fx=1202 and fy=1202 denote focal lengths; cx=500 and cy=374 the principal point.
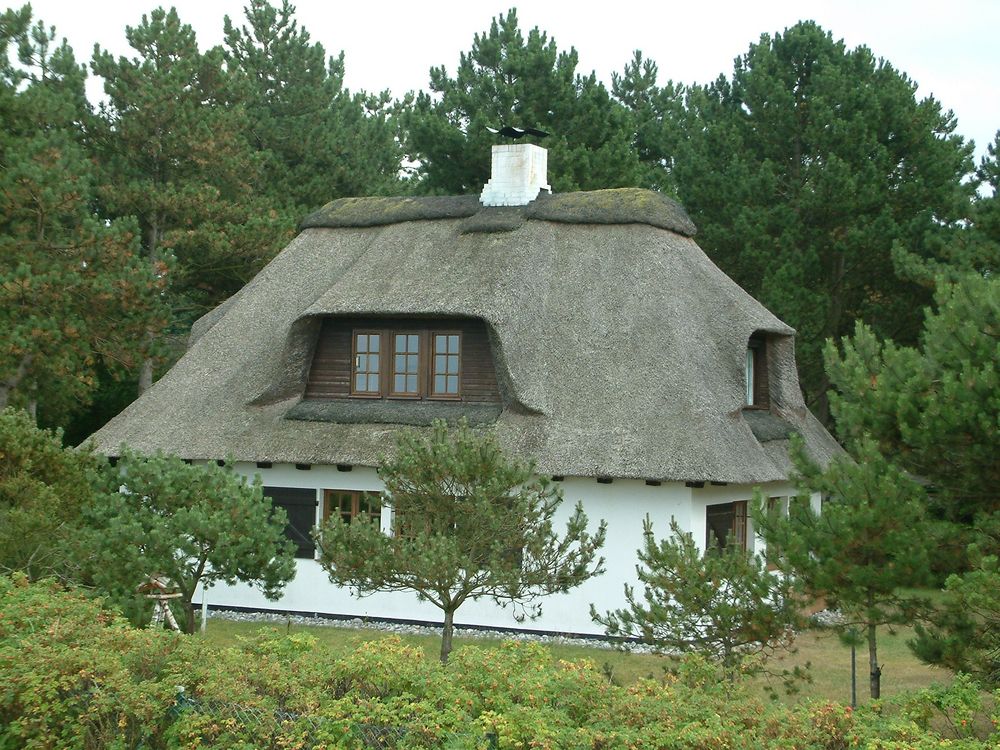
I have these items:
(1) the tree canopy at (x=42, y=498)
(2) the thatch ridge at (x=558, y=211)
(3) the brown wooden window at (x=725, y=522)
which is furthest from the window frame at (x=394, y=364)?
(1) the tree canopy at (x=42, y=498)

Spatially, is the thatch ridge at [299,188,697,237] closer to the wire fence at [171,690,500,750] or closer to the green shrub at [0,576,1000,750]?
the green shrub at [0,576,1000,750]

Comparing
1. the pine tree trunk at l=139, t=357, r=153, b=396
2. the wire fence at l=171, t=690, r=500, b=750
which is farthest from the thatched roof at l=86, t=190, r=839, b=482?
the wire fence at l=171, t=690, r=500, b=750

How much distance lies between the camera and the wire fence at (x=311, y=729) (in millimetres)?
7621

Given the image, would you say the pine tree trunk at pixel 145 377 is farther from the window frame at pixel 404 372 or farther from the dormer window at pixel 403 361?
the window frame at pixel 404 372

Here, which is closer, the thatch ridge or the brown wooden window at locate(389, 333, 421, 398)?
the brown wooden window at locate(389, 333, 421, 398)

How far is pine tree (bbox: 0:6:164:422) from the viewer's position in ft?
80.4

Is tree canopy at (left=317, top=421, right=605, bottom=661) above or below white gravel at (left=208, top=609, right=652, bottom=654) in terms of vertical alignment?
above

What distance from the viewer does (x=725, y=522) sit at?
58.7 ft

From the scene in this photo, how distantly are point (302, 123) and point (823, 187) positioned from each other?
55.6 feet

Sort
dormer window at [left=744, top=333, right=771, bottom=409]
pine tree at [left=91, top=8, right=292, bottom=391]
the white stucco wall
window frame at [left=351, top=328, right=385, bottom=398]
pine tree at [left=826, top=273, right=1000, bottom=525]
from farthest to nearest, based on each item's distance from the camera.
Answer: pine tree at [left=91, top=8, right=292, bottom=391]
dormer window at [left=744, top=333, right=771, bottom=409]
window frame at [left=351, top=328, right=385, bottom=398]
the white stucco wall
pine tree at [left=826, top=273, right=1000, bottom=525]

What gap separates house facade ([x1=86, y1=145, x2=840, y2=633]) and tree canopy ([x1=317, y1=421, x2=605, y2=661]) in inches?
156

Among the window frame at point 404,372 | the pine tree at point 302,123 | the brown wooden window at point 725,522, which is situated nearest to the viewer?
the brown wooden window at point 725,522

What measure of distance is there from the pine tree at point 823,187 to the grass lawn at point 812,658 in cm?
1087

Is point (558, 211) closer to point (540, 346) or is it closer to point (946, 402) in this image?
point (540, 346)
